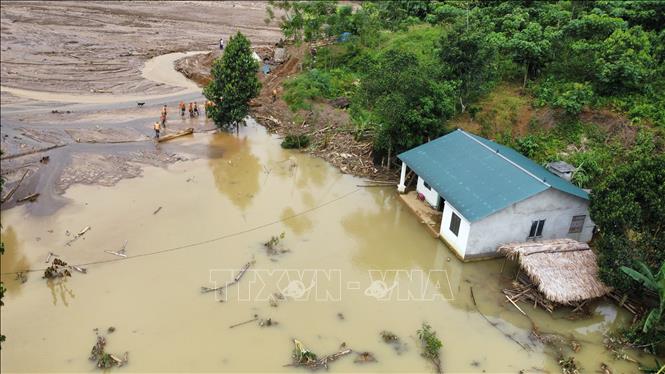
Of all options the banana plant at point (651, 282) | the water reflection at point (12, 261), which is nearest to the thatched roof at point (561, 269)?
the banana plant at point (651, 282)

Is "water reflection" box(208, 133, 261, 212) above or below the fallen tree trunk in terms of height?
below

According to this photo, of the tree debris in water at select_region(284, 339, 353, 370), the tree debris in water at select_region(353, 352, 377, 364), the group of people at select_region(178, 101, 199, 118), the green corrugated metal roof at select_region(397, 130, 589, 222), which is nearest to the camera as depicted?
the tree debris in water at select_region(284, 339, 353, 370)

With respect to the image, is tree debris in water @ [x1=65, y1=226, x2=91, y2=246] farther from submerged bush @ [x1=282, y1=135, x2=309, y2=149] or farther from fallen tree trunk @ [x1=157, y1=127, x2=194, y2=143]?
submerged bush @ [x1=282, y1=135, x2=309, y2=149]

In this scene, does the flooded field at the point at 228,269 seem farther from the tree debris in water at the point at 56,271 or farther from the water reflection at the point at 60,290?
the tree debris in water at the point at 56,271

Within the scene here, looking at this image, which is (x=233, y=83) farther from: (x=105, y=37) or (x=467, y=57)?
(x=105, y=37)

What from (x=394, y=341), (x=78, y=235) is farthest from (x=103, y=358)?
(x=394, y=341)

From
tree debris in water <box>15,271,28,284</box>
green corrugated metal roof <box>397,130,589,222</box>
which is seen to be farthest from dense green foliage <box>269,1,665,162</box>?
tree debris in water <box>15,271,28,284</box>
